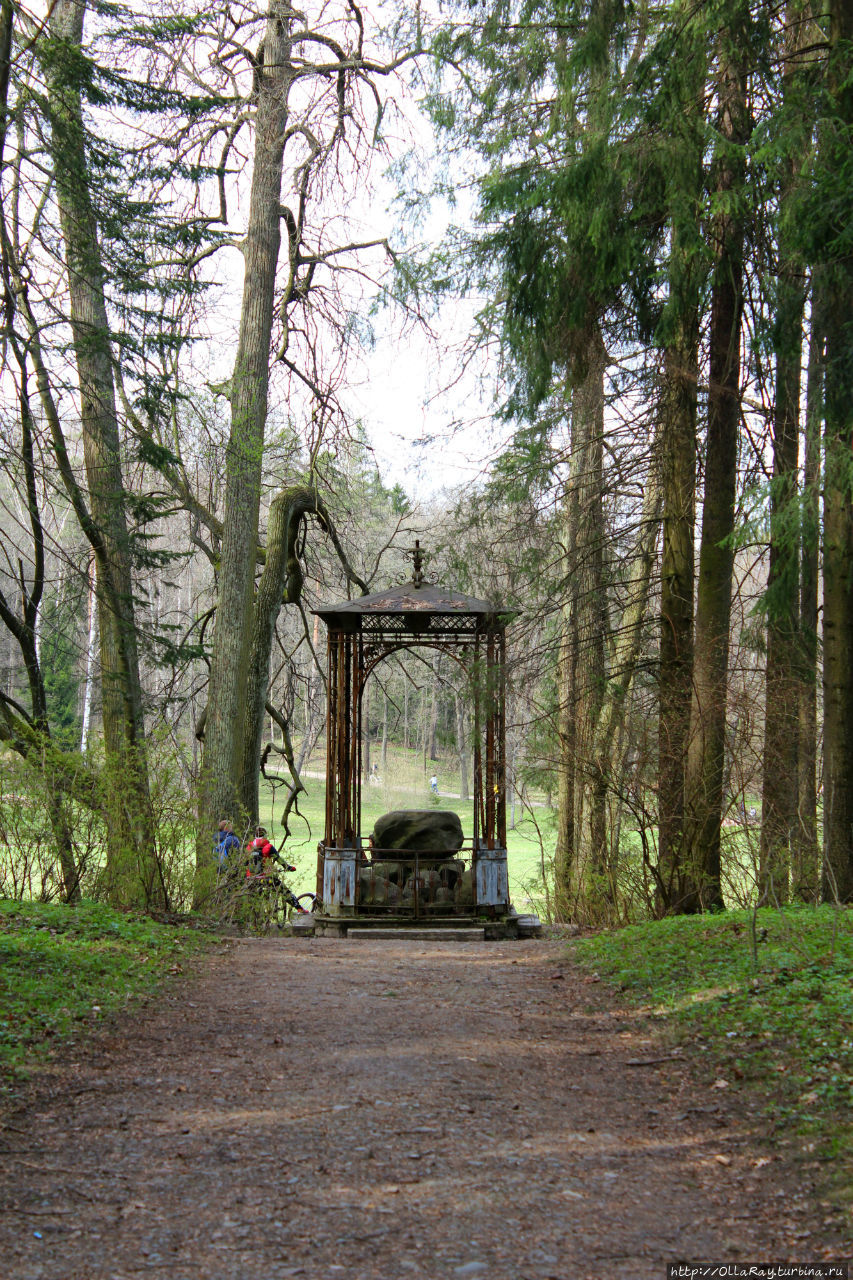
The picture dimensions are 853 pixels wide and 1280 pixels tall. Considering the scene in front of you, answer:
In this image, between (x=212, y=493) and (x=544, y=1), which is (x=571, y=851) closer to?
(x=212, y=493)

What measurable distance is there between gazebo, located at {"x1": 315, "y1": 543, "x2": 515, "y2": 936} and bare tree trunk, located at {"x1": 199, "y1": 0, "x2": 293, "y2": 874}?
1086 millimetres

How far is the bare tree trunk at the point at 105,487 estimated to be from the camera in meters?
7.96

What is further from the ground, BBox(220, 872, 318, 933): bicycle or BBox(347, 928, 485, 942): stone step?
BBox(220, 872, 318, 933): bicycle

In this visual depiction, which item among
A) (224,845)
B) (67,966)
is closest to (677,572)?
(224,845)

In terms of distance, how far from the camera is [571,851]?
11891 millimetres

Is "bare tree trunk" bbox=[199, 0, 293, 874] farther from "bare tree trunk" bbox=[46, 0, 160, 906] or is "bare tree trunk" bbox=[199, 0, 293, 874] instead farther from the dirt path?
the dirt path

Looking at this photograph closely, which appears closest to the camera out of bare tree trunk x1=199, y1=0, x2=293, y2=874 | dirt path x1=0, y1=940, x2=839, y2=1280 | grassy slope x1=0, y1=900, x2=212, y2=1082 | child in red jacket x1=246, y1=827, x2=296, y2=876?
dirt path x1=0, y1=940, x2=839, y2=1280

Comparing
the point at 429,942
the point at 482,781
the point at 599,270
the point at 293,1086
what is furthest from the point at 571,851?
the point at 293,1086

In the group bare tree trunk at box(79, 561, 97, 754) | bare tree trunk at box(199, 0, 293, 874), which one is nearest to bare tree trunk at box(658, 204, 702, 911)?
bare tree trunk at box(199, 0, 293, 874)

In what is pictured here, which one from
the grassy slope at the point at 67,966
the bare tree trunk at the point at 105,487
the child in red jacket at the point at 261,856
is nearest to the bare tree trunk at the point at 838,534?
the grassy slope at the point at 67,966

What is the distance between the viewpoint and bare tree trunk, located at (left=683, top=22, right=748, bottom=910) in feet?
25.9

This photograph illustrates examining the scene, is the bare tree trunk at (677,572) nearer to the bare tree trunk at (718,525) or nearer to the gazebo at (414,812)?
the bare tree trunk at (718,525)

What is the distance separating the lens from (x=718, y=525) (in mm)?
8219

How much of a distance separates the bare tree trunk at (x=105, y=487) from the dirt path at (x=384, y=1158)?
2832 millimetres
